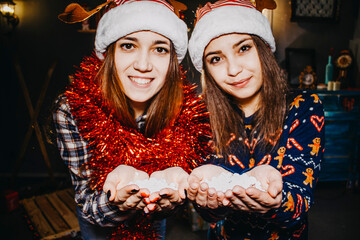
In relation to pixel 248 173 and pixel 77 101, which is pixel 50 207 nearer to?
pixel 77 101

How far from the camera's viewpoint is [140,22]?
939mm

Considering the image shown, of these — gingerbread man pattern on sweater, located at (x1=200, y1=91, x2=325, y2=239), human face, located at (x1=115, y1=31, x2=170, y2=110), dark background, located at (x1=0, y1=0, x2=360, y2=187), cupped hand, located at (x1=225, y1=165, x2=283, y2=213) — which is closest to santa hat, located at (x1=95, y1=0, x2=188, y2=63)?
human face, located at (x1=115, y1=31, x2=170, y2=110)

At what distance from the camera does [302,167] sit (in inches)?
34.4

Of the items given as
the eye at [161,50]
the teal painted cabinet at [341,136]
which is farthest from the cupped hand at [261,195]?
the teal painted cabinet at [341,136]

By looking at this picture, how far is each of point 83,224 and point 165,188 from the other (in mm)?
757

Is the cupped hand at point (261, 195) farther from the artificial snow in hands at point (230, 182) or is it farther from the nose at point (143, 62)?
the nose at point (143, 62)

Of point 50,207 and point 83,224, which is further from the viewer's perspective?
point 50,207

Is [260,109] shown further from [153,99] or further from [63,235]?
[63,235]

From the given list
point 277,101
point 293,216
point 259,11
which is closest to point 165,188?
point 293,216

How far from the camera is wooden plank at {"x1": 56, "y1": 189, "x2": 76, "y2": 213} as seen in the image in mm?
2468

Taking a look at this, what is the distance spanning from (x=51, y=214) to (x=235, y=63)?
95.0 inches

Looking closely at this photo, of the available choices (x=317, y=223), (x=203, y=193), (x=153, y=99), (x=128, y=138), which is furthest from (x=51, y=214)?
(x=317, y=223)

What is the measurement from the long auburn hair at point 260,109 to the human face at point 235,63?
5 centimetres

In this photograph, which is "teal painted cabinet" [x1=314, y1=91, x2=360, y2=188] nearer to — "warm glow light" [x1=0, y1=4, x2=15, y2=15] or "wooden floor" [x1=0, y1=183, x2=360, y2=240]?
"wooden floor" [x1=0, y1=183, x2=360, y2=240]
